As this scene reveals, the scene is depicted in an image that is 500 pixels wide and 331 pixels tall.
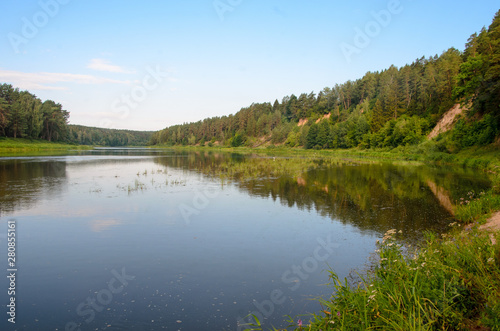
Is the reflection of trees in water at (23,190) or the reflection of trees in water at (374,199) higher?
the reflection of trees in water at (374,199)

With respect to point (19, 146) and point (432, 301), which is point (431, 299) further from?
point (19, 146)

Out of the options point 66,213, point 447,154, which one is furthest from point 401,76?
point 66,213

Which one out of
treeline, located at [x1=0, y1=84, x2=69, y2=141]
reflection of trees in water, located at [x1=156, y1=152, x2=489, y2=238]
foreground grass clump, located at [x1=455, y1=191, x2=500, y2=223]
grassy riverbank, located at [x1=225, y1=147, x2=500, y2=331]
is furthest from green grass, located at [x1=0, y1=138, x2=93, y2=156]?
grassy riverbank, located at [x1=225, y1=147, x2=500, y2=331]

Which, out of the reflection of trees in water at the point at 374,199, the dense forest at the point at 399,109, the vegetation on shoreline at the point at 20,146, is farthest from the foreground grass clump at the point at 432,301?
the vegetation on shoreline at the point at 20,146

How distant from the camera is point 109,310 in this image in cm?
662

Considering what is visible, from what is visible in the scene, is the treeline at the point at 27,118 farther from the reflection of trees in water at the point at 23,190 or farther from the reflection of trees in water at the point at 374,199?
the reflection of trees in water at the point at 374,199

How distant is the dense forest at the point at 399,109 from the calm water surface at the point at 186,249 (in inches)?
1172

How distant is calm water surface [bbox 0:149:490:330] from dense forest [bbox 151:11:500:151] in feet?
97.7

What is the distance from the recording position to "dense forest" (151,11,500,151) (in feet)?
144

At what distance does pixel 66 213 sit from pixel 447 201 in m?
21.2

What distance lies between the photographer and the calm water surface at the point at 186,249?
21.9ft

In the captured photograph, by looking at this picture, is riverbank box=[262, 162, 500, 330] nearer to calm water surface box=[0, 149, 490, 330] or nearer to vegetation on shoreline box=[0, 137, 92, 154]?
calm water surface box=[0, 149, 490, 330]

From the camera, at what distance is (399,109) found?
82.4 metres

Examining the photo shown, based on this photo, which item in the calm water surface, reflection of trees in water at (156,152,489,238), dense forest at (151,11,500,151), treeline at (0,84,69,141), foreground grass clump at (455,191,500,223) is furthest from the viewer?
treeline at (0,84,69,141)
